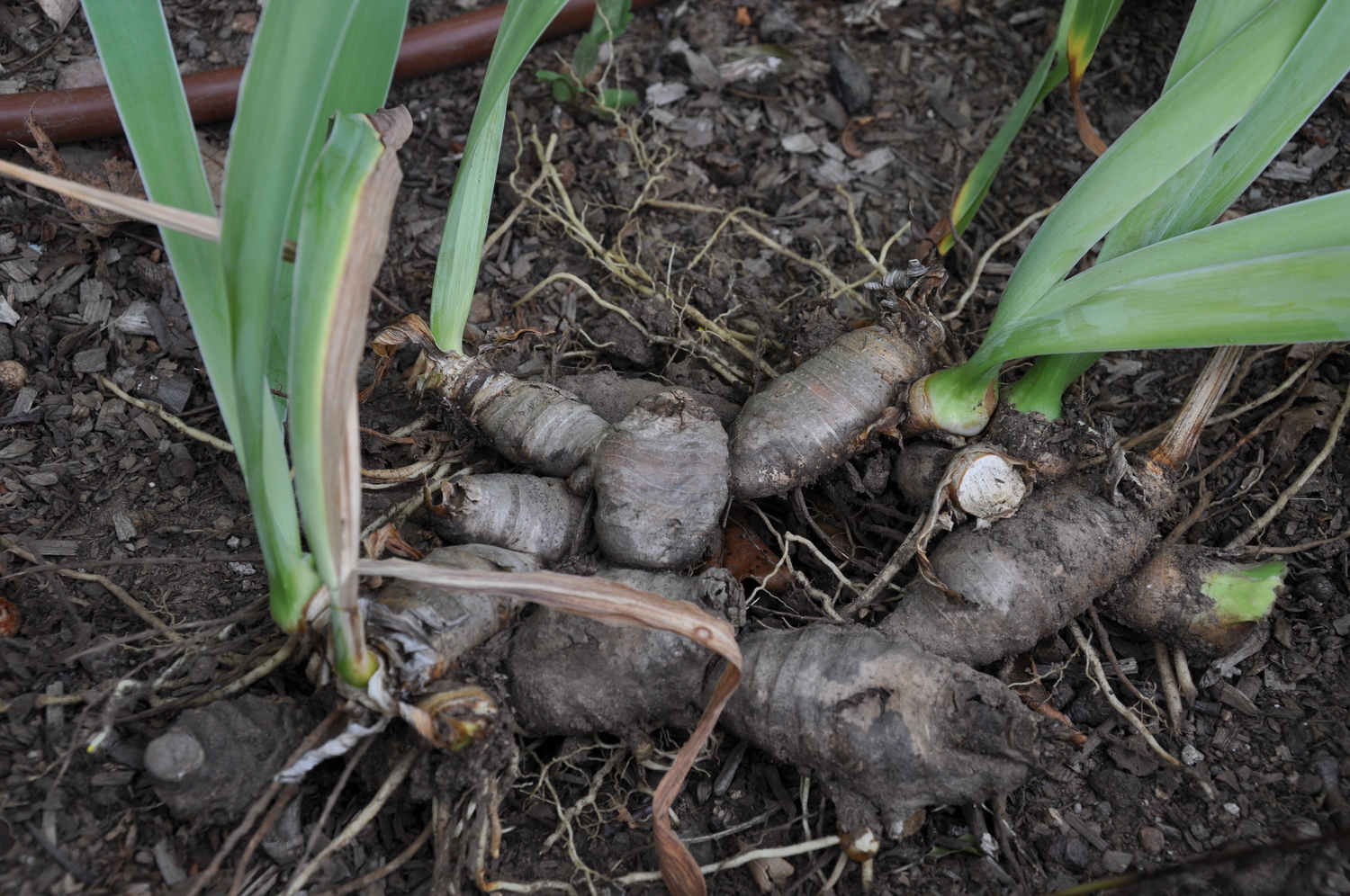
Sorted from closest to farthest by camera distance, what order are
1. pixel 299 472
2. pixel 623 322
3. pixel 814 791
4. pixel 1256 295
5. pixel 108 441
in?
pixel 299 472, pixel 1256 295, pixel 814 791, pixel 108 441, pixel 623 322

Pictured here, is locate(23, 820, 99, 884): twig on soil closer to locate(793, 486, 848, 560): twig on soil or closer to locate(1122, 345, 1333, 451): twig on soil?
locate(793, 486, 848, 560): twig on soil

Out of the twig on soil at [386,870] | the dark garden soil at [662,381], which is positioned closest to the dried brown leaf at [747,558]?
the dark garden soil at [662,381]

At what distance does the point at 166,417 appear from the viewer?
136 centimetres

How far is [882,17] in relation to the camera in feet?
6.67

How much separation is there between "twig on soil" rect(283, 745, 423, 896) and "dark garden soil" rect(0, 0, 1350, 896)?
0.02 m

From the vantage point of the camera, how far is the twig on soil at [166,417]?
1337 mm

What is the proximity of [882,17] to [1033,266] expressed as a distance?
107 cm

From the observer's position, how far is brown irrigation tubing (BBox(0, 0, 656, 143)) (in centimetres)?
149

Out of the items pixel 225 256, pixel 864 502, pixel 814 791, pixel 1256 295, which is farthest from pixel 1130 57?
pixel 225 256

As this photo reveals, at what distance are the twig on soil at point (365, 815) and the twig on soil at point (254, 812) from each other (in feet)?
0.28

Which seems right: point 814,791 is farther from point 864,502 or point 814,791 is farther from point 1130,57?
point 1130,57

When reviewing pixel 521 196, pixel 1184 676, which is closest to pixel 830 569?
pixel 1184 676

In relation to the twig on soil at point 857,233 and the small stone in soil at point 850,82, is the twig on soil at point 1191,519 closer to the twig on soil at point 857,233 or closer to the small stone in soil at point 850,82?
the twig on soil at point 857,233

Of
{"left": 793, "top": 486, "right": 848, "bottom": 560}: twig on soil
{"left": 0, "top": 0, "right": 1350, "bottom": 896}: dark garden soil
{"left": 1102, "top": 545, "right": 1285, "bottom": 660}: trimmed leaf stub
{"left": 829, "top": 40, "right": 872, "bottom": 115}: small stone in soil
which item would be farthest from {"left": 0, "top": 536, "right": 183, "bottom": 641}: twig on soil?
{"left": 829, "top": 40, "right": 872, "bottom": 115}: small stone in soil
